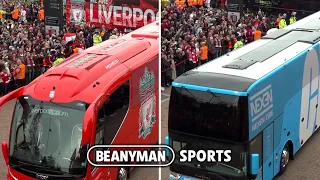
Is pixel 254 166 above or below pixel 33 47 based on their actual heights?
below

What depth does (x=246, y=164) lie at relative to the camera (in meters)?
9.56

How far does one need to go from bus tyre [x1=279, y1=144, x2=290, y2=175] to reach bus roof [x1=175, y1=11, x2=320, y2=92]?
6.78 feet

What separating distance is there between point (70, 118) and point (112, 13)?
16.4 m

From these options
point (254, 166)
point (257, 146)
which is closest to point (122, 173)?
point (257, 146)

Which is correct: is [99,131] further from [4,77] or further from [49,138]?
[4,77]

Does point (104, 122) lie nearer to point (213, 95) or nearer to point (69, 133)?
point (69, 133)

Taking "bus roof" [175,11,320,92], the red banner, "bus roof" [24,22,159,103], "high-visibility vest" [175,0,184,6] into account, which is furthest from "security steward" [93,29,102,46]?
"high-visibility vest" [175,0,184,6]

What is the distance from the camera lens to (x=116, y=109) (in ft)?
35.6

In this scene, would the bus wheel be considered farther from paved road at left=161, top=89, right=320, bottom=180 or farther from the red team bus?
paved road at left=161, top=89, right=320, bottom=180

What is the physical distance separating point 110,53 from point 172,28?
12984mm

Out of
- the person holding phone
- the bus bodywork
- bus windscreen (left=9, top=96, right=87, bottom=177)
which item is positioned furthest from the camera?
the person holding phone

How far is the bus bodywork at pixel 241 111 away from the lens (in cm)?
953

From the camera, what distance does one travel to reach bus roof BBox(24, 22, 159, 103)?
32.9 ft

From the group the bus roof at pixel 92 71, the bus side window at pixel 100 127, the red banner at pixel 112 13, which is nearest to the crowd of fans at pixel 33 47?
the red banner at pixel 112 13
